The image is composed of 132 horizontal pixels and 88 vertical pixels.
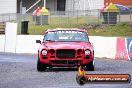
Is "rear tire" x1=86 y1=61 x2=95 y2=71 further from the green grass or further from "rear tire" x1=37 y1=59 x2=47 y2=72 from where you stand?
the green grass

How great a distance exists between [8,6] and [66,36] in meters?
47.3

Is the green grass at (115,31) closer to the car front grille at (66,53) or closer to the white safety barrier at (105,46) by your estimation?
the white safety barrier at (105,46)

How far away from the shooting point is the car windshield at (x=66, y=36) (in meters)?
17.8

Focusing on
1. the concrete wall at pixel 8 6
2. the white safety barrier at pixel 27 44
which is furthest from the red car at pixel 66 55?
the concrete wall at pixel 8 6

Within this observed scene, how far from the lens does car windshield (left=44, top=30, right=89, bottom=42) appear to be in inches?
701

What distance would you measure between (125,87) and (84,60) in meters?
5.29

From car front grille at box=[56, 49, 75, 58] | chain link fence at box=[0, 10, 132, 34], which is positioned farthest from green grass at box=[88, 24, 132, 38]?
car front grille at box=[56, 49, 75, 58]

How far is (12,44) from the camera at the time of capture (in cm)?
3328

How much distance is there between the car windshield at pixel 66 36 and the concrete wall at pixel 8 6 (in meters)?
46.4

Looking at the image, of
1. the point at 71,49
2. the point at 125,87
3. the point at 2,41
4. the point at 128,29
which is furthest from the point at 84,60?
the point at 128,29

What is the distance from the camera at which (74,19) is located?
46.1 meters

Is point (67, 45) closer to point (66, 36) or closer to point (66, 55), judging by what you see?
point (66, 55)

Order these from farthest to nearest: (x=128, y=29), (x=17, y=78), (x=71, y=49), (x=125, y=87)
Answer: (x=128, y=29) < (x=71, y=49) < (x=17, y=78) < (x=125, y=87)

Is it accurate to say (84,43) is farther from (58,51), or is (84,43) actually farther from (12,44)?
(12,44)
